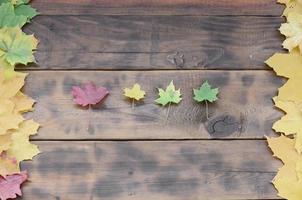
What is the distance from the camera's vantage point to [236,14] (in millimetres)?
1625

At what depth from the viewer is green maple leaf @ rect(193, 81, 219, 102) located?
1479 mm

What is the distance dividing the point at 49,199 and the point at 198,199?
316 millimetres

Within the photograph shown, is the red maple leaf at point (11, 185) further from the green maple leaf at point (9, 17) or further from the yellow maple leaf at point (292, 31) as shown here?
the yellow maple leaf at point (292, 31)

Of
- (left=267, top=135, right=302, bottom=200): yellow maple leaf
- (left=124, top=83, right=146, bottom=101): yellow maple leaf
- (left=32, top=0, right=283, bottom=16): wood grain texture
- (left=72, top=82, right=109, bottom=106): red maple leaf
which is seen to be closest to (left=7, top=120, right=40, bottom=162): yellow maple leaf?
(left=72, top=82, right=109, bottom=106): red maple leaf

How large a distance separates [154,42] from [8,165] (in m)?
0.47

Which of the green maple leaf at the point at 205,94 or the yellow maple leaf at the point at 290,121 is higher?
the green maple leaf at the point at 205,94

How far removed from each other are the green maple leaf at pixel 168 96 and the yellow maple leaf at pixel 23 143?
0.29 metres

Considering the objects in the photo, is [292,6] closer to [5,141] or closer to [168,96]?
[168,96]

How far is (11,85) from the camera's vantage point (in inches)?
58.4

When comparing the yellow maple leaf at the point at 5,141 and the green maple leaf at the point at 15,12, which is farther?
the green maple leaf at the point at 15,12

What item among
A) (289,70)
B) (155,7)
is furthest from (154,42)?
(289,70)

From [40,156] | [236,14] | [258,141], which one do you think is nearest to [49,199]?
[40,156]

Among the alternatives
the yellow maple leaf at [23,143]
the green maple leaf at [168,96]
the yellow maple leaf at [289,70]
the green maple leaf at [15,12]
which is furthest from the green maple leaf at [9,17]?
the yellow maple leaf at [289,70]

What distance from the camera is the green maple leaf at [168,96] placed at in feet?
4.85
